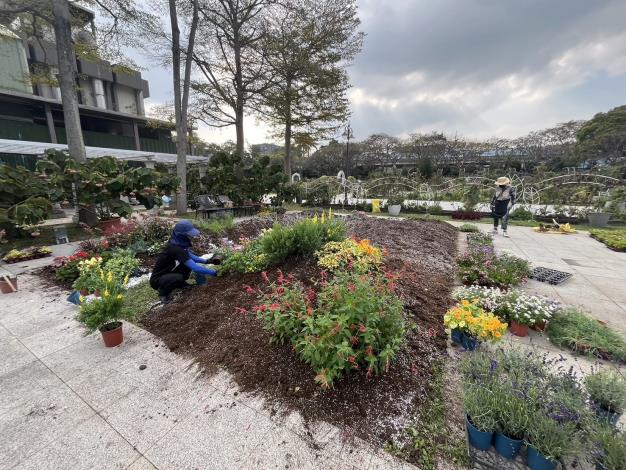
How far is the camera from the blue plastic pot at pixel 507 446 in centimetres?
152

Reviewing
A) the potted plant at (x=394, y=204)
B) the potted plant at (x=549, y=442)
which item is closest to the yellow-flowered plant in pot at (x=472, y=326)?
the potted plant at (x=549, y=442)

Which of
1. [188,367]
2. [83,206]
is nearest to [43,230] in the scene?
[83,206]

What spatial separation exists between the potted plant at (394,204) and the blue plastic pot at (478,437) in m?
10.1

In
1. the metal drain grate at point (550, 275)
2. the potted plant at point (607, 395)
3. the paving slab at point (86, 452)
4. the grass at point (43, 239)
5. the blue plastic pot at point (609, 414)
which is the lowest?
the paving slab at point (86, 452)

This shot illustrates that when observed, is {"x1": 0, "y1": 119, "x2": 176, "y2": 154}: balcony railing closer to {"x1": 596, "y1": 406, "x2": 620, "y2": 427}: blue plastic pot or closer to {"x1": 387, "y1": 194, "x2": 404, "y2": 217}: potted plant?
{"x1": 387, "y1": 194, "x2": 404, "y2": 217}: potted plant

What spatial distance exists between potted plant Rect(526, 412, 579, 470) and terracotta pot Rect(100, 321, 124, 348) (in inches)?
138

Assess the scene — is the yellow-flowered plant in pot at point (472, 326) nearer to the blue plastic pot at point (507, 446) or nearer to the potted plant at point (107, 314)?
the blue plastic pot at point (507, 446)

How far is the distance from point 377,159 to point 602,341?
35.7 metres

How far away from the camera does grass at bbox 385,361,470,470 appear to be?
159 cm

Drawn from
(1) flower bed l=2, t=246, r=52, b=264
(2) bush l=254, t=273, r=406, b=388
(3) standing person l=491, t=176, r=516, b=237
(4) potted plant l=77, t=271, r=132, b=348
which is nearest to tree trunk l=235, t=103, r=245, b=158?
(1) flower bed l=2, t=246, r=52, b=264

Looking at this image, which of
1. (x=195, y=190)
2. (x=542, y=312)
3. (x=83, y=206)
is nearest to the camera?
(x=542, y=312)

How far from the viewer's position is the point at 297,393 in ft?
6.71

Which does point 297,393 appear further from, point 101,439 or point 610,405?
point 610,405

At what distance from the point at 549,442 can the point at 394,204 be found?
10.8 m
